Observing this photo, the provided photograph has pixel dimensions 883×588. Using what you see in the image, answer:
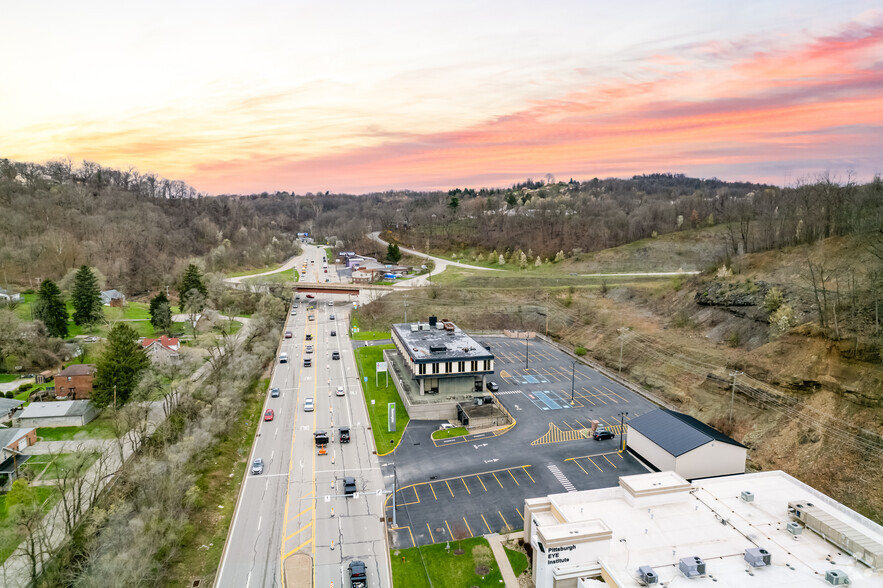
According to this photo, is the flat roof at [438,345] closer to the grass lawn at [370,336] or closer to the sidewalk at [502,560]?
the grass lawn at [370,336]

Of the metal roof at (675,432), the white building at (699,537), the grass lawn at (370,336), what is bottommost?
the grass lawn at (370,336)

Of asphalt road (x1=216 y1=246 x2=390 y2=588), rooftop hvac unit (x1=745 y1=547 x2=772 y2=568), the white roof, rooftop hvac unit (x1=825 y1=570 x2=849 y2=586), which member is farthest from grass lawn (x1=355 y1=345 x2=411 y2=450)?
rooftop hvac unit (x1=825 y1=570 x2=849 y2=586)

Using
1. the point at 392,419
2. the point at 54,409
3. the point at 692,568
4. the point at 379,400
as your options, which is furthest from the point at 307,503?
the point at 54,409

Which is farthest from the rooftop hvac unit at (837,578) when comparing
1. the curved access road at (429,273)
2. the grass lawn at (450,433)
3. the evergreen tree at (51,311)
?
the curved access road at (429,273)

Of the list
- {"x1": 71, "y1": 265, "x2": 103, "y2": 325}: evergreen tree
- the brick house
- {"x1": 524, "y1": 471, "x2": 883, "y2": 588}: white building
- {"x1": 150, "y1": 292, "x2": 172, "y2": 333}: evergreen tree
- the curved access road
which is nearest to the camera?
{"x1": 524, "y1": 471, "x2": 883, "y2": 588}: white building

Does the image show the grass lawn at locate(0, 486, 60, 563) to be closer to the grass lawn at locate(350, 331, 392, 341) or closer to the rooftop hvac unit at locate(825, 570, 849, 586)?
the rooftop hvac unit at locate(825, 570, 849, 586)

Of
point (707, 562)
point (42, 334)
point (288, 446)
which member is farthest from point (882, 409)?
point (42, 334)

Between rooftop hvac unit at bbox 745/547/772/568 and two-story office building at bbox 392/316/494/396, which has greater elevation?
two-story office building at bbox 392/316/494/396
